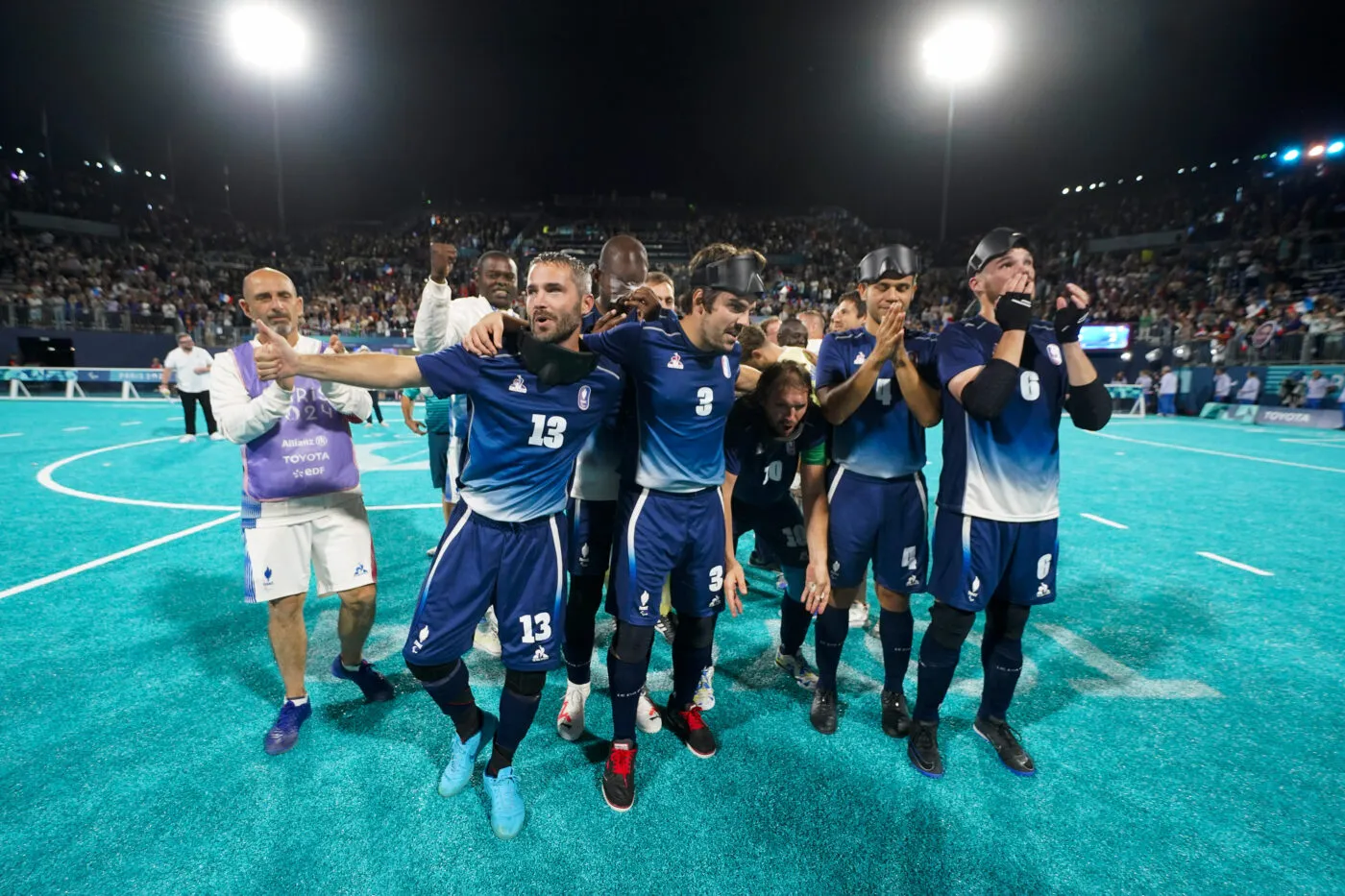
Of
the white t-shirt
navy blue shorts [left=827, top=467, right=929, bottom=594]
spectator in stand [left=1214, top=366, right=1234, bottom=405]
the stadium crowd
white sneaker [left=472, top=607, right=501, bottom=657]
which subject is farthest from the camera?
the stadium crowd

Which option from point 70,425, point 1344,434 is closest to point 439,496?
point 70,425

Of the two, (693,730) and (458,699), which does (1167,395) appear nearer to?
(693,730)

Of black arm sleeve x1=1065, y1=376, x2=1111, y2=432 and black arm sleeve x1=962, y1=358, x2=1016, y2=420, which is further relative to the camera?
black arm sleeve x1=1065, y1=376, x2=1111, y2=432

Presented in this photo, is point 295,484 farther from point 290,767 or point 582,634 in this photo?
point 582,634

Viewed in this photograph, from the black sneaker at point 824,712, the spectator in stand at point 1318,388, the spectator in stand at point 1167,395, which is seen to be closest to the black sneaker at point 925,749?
the black sneaker at point 824,712

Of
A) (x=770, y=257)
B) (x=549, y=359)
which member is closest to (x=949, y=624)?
(x=549, y=359)

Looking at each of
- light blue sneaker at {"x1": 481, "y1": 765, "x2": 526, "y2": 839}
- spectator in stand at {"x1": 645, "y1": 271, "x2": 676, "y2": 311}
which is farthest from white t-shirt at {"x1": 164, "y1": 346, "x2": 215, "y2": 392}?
light blue sneaker at {"x1": 481, "y1": 765, "x2": 526, "y2": 839}

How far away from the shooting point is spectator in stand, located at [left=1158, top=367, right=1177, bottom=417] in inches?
878

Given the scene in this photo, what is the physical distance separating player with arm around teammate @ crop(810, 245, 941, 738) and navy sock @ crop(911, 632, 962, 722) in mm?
226

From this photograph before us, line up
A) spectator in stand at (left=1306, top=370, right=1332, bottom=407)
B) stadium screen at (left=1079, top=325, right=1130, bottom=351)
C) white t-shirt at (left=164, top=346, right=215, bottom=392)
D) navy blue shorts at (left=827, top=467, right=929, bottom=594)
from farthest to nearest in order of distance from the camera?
stadium screen at (left=1079, top=325, right=1130, bottom=351) < spectator in stand at (left=1306, top=370, right=1332, bottom=407) < white t-shirt at (left=164, top=346, right=215, bottom=392) < navy blue shorts at (left=827, top=467, right=929, bottom=594)

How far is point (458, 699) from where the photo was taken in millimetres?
2840

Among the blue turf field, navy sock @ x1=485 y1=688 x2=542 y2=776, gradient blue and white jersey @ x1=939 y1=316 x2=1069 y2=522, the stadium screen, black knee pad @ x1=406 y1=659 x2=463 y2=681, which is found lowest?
the blue turf field

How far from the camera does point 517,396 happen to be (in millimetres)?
2645

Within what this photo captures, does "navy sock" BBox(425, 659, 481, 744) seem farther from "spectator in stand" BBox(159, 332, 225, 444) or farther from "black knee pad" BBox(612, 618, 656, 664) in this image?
"spectator in stand" BBox(159, 332, 225, 444)
